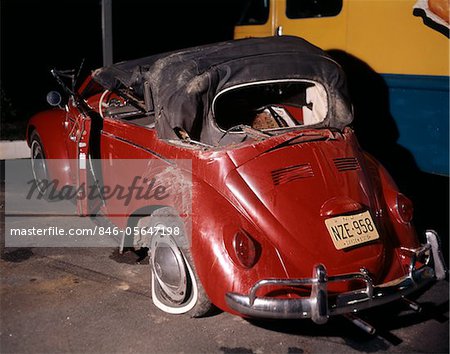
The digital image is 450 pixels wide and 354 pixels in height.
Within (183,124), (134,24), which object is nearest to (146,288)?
(183,124)

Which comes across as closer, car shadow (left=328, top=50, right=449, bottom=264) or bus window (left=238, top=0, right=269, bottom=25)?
car shadow (left=328, top=50, right=449, bottom=264)

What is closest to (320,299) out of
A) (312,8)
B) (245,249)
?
(245,249)

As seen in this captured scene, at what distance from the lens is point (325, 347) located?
12.5ft

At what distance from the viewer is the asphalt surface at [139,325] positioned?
373 cm

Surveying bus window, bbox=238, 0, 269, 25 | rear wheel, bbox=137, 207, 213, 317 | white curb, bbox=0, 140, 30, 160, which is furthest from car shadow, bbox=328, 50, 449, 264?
white curb, bbox=0, 140, 30, 160

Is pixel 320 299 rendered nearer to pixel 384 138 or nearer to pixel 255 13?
pixel 384 138

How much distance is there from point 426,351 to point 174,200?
1.96 metres

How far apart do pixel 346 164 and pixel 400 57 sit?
7.23 ft

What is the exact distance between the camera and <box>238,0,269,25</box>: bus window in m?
7.34

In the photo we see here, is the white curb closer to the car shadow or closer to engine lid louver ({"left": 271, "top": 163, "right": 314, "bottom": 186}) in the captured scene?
the car shadow

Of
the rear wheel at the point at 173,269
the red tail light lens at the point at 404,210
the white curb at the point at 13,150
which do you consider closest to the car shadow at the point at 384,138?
the red tail light lens at the point at 404,210

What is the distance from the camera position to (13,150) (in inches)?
315

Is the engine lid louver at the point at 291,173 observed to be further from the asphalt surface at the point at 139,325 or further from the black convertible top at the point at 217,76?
the asphalt surface at the point at 139,325

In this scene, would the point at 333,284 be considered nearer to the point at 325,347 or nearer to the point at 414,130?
the point at 325,347
